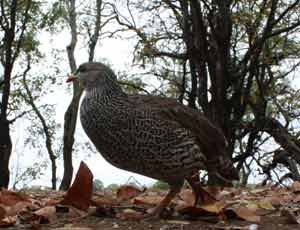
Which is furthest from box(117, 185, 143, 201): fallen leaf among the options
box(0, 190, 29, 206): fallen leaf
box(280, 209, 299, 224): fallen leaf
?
box(280, 209, 299, 224): fallen leaf

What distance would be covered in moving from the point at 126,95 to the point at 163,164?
644 mm

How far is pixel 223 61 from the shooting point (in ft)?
50.2

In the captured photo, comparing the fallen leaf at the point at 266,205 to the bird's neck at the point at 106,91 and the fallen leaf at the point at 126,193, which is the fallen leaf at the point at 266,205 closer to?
the fallen leaf at the point at 126,193

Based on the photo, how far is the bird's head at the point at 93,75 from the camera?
4690 mm

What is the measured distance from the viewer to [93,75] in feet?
15.6

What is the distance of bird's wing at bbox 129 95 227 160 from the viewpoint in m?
4.62

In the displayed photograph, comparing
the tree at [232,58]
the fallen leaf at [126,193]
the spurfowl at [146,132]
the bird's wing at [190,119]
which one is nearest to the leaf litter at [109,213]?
the spurfowl at [146,132]

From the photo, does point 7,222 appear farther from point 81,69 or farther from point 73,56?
A: point 73,56

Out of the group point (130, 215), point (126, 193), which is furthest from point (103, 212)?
point (126, 193)

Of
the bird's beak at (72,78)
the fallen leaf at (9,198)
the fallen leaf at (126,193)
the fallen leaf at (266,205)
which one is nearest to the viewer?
the bird's beak at (72,78)

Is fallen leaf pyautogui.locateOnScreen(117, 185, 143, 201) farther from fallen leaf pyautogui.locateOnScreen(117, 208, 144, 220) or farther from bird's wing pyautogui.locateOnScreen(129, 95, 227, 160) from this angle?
bird's wing pyautogui.locateOnScreen(129, 95, 227, 160)

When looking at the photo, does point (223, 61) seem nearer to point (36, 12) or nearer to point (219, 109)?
point (219, 109)

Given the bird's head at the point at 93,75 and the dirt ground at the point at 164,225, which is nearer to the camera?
the dirt ground at the point at 164,225

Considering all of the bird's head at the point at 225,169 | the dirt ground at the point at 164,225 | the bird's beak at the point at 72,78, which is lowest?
the dirt ground at the point at 164,225
